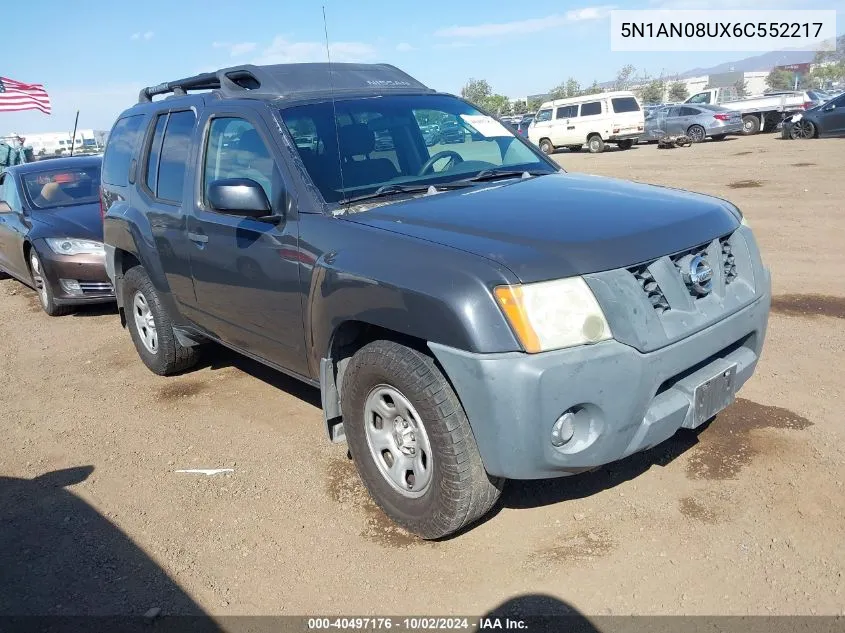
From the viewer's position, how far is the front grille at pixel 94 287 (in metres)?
7.62

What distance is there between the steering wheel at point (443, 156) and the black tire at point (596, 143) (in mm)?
23607

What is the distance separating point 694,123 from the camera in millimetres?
25938

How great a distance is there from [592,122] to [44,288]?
2221 cm

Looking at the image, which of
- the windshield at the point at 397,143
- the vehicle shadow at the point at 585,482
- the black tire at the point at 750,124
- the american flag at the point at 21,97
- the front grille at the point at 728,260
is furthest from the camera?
the black tire at the point at 750,124

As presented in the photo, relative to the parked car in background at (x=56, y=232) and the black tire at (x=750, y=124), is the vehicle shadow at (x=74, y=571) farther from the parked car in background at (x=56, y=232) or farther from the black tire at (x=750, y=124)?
the black tire at (x=750, y=124)

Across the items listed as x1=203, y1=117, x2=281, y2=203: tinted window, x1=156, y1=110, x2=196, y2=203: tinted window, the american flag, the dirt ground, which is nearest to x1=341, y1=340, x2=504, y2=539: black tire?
the dirt ground

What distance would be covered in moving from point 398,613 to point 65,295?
6.23m

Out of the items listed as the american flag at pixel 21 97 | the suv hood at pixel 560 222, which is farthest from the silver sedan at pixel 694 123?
the suv hood at pixel 560 222

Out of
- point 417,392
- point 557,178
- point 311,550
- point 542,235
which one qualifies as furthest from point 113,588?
point 557,178

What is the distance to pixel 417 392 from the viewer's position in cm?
285

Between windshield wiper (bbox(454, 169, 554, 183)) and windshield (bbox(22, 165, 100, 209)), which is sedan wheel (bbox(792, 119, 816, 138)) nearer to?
windshield (bbox(22, 165, 100, 209))

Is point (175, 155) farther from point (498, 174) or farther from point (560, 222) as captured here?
point (560, 222)

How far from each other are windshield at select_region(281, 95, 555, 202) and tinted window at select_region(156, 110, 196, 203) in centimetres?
102

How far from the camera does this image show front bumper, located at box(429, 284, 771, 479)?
2572 millimetres
